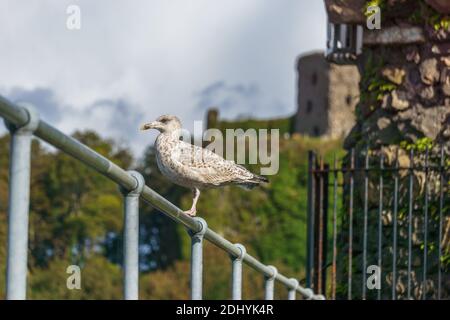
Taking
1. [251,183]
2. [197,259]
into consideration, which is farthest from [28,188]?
[251,183]

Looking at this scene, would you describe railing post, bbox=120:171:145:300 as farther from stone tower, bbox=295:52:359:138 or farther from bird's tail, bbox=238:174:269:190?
stone tower, bbox=295:52:359:138

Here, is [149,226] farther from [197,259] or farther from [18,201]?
[18,201]

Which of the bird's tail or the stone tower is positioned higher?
the stone tower

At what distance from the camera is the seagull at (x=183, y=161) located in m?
5.62

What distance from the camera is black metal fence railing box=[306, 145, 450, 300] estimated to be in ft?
27.4

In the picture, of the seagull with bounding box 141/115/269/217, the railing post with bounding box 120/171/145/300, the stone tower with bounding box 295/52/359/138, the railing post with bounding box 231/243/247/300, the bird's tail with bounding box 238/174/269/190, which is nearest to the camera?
the railing post with bounding box 120/171/145/300

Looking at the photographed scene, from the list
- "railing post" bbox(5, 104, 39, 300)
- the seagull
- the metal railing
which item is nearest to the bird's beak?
the seagull

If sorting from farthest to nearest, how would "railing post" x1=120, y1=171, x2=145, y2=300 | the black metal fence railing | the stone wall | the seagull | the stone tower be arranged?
the stone tower
the stone wall
the black metal fence railing
the seagull
"railing post" x1=120, y1=171, x2=145, y2=300

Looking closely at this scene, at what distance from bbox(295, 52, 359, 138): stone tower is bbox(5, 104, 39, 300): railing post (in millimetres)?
56375

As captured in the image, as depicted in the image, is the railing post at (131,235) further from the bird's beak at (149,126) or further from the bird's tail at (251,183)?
the bird's tail at (251,183)

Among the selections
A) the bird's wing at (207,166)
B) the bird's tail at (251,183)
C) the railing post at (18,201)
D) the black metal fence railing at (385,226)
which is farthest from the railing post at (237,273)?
the black metal fence railing at (385,226)
